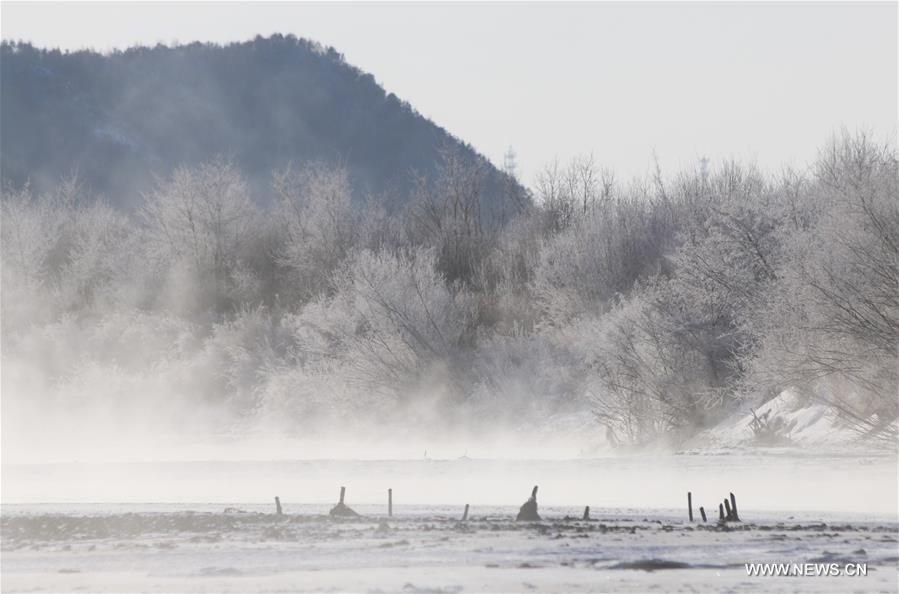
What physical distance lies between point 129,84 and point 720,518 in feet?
342

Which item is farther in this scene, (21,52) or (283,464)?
(21,52)

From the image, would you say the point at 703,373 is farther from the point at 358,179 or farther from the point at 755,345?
the point at 358,179

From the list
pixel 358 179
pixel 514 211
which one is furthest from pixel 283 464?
pixel 358 179

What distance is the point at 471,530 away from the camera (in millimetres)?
15250

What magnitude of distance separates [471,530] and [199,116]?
331ft

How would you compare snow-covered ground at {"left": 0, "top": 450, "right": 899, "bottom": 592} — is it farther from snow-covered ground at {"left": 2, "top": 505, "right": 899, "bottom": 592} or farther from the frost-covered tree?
the frost-covered tree

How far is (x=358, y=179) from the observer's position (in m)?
107

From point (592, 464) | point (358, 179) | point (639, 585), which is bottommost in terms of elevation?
point (639, 585)

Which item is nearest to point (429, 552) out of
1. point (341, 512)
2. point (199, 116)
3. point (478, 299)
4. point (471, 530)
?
point (471, 530)

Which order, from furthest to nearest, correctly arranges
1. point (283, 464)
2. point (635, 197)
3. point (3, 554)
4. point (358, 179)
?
1. point (358, 179)
2. point (635, 197)
3. point (283, 464)
4. point (3, 554)

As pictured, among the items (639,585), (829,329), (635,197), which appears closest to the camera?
(639,585)

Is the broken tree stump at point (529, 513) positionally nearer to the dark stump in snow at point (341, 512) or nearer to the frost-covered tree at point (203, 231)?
the dark stump in snow at point (341, 512)

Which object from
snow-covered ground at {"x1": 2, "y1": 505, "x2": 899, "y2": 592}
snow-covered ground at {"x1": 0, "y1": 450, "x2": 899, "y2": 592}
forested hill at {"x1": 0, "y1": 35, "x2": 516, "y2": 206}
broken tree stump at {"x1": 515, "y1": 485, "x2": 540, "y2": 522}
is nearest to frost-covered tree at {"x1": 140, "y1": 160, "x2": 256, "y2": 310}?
snow-covered ground at {"x1": 0, "y1": 450, "x2": 899, "y2": 592}

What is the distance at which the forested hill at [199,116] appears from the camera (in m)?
104
